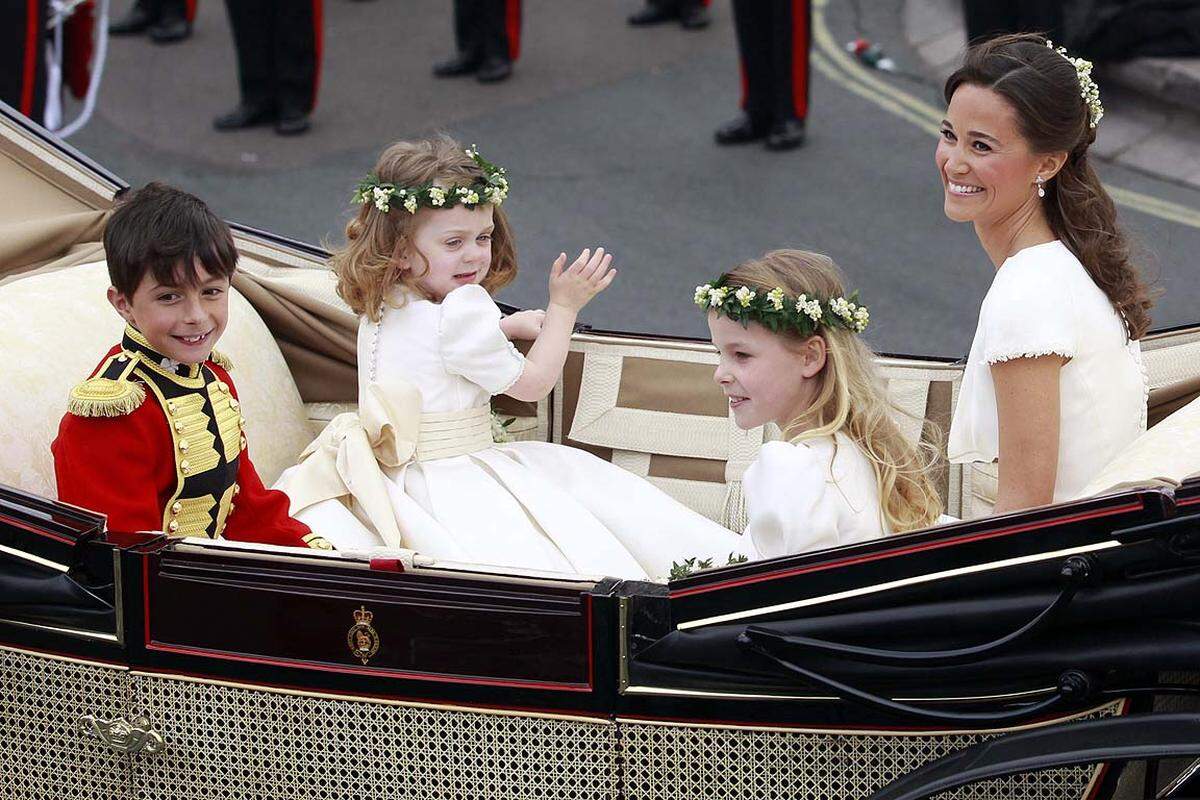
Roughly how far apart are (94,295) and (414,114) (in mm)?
4388

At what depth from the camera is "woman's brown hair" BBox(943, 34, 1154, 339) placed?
2.36 m

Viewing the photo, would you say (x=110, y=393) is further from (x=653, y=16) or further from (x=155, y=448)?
(x=653, y=16)

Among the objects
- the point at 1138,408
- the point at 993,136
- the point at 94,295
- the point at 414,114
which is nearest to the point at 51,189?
the point at 94,295

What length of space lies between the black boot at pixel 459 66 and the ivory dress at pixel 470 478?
4794mm

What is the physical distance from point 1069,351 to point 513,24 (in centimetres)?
566

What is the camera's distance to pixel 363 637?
85.1 inches

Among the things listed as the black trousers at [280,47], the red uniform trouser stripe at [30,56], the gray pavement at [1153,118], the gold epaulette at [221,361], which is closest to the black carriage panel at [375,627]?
the gold epaulette at [221,361]

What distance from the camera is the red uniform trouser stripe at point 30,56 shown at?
590cm

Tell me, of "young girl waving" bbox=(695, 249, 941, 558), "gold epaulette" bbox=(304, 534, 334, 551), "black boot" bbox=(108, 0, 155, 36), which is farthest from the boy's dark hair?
"black boot" bbox=(108, 0, 155, 36)

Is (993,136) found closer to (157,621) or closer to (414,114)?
(157,621)

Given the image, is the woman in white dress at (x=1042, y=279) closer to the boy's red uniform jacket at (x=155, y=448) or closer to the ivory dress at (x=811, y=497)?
the ivory dress at (x=811, y=497)

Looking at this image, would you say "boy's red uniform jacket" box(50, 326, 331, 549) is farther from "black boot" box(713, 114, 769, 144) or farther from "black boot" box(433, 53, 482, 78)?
"black boot" box(433, 53, 482, 78)

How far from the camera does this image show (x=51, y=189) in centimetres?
336

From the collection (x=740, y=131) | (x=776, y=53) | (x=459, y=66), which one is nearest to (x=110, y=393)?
(x=776, y=53)
